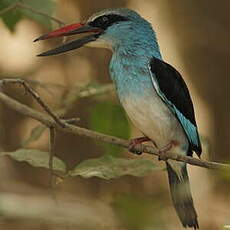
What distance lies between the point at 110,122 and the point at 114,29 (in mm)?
805

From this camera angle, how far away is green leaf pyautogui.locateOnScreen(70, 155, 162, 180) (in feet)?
6.52

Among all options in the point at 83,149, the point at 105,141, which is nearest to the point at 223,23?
the point at 83,149

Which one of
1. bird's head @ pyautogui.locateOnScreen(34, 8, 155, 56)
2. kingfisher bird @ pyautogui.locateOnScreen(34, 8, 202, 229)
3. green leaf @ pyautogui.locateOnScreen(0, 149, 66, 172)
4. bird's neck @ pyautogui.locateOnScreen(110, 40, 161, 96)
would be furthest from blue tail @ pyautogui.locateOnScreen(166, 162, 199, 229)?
green leaf @ pyautogui.locateOnScreen(0, 149, 66, 172)

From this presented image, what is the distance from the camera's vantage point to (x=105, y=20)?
292cm

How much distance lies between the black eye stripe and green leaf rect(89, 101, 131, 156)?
26.9 inches

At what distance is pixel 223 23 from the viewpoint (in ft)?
17.2

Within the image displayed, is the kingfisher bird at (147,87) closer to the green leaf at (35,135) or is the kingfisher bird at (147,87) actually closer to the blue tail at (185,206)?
the blue tail at (185,206)

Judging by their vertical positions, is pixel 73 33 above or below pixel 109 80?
below

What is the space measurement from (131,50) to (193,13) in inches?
97.5

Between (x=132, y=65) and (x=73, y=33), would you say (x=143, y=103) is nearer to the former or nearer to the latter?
(x=132, y=65)

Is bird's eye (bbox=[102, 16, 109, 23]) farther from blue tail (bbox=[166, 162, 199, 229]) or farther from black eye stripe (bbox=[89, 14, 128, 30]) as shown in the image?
blue tail (bbox=[166, 162, 199, 229])

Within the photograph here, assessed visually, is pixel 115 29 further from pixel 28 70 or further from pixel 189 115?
pixel 28 70

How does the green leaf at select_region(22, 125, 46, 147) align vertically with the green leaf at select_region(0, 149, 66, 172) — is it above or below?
above

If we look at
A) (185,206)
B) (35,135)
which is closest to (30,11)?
(35,135)
